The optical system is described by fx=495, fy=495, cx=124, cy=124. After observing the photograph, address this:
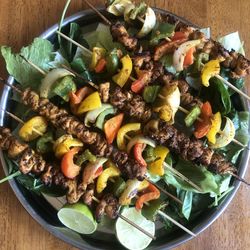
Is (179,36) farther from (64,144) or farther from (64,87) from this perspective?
(64,144)

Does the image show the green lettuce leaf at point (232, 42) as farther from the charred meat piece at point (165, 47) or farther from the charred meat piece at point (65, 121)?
the charred meat piece at point (65, 121)

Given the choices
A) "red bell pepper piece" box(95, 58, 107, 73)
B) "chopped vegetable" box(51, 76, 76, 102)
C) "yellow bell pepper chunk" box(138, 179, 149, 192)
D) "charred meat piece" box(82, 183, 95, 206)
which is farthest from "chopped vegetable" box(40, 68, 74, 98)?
"yellow bell pepper chunk" box(138, 179, 149, 192)

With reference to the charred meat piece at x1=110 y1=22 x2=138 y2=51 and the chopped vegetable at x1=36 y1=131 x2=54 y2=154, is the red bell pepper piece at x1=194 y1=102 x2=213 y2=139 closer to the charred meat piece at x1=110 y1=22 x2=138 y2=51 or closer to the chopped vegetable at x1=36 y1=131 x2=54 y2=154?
the charred meat piece at x1=110 y1=22 x2=138 y2=51

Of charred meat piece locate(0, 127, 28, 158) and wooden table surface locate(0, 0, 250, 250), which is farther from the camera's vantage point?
wooden table surface locate(0, 0, 250, 250)

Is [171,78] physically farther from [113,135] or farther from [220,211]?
[220,211]

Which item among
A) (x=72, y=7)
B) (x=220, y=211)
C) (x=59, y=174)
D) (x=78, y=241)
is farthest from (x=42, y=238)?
(x=72, y=7)

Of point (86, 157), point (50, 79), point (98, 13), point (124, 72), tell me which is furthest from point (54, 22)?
point (86, 157)
